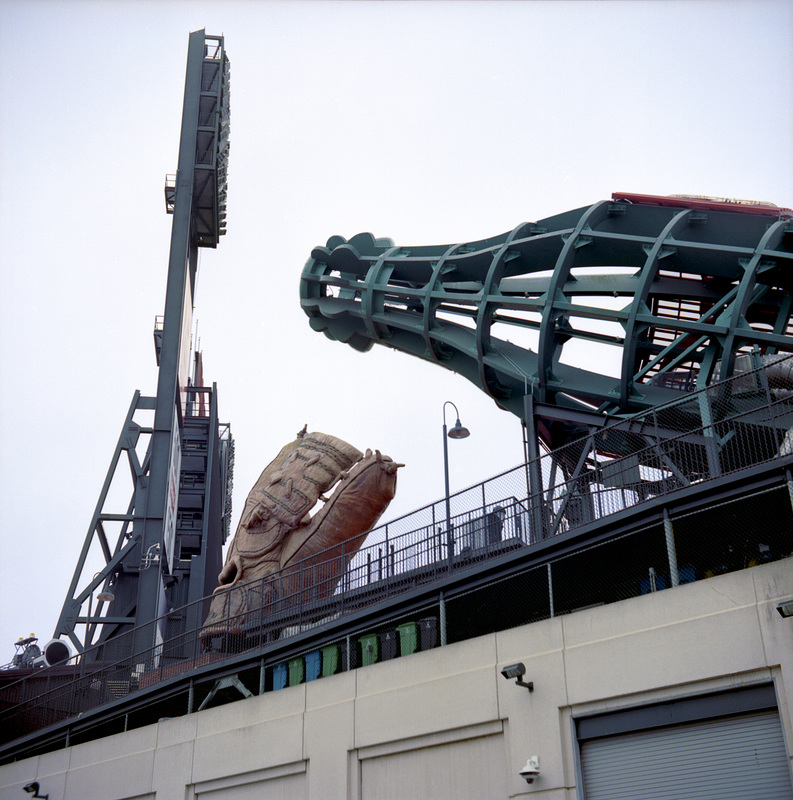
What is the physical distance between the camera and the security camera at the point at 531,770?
53.9 ft

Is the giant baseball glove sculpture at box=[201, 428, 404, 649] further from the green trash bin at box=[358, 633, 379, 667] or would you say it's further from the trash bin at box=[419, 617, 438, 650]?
the trash bin at box=[419, 617, 438, 650]

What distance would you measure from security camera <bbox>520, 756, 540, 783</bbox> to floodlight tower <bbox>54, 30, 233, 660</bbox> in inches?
574

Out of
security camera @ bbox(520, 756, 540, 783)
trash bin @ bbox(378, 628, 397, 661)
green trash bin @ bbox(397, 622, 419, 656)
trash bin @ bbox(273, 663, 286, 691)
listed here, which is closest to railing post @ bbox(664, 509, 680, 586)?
security camera @ bbox(520, 756, 540, 783)

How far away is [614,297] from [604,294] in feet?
2.95

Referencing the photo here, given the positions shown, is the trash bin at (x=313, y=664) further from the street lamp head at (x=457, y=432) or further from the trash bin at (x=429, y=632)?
the street lamp head at (x=457, y=432)

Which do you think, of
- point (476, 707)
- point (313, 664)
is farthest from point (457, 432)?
point (476, 707)

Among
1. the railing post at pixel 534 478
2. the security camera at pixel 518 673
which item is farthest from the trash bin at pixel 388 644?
the security camera at pixel 518 673

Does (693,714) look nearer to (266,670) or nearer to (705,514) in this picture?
(705,514)

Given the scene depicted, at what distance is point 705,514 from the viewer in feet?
56.4

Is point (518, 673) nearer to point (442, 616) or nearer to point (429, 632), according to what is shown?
point (442, 616)

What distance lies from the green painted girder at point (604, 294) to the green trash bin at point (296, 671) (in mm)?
9876

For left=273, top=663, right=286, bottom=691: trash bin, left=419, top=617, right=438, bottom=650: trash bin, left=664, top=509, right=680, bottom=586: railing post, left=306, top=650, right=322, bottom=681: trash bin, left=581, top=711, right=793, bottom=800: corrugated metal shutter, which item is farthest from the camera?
left=273, top=663, right=286, bottom=691: trash bin

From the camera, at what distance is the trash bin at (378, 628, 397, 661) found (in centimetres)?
2148

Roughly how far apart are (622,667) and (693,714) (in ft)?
4.54
